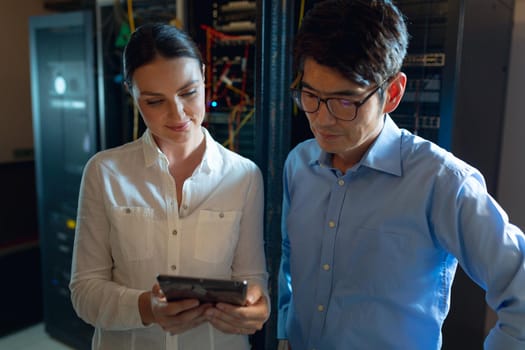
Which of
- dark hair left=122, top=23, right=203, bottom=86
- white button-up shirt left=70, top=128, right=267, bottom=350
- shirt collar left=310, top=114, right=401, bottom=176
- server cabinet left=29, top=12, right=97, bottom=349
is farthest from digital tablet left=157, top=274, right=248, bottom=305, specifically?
server cabinet left=29, top=12, right=97, bottom=349

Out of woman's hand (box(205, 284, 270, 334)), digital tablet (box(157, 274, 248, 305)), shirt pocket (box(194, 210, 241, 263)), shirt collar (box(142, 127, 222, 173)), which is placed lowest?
woman's hand (box(205, 284, 270, 334))

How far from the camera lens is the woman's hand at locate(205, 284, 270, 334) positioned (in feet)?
2.97

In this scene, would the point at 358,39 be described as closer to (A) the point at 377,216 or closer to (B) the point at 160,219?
(A) the point at 377,216

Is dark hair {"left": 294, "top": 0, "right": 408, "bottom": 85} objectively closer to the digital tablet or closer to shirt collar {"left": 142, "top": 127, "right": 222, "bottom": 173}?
shirt collar {"left": 142, "top": 127, "right": 222, "bottom": 173}

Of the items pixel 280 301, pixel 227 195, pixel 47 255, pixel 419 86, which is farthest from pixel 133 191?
pixel 47 255

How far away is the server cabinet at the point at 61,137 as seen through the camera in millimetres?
2240

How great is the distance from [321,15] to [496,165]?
1.02m

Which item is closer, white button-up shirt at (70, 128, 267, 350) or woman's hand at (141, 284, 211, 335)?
woman's hand at (141, 284, 211, 335)

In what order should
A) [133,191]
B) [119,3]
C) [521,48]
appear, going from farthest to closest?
[119,3]
[521,48]
[133,191]

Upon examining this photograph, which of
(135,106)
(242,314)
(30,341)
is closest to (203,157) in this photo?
(242,314)

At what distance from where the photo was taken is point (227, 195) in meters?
1.07

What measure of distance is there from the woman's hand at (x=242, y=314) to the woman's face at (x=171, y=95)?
39 cm

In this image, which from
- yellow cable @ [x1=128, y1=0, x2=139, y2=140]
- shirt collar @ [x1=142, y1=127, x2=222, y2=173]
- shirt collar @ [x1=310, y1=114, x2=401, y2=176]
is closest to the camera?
shirt collar @ [x1=310, y1=114, x2=401, y2=176]

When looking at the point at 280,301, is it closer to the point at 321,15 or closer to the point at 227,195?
the point at 227,195
